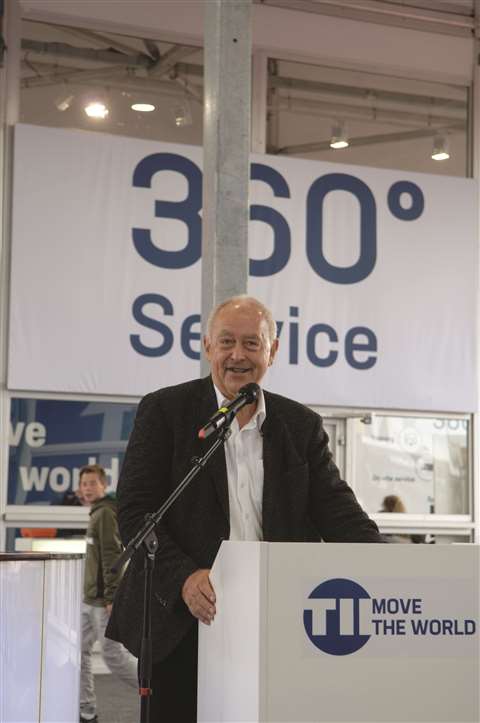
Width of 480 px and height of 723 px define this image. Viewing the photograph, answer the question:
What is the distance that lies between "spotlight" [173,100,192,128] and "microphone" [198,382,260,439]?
685 centimetres

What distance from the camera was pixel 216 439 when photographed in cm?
279

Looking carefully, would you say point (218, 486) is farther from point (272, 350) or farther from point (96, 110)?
point (96, 110)

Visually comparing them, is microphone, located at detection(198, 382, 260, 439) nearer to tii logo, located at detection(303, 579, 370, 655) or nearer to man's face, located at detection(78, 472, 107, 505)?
tii logo, located at detection(303, 579, 370, 655)

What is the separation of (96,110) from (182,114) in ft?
2.29

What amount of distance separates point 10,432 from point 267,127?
3.31 metres

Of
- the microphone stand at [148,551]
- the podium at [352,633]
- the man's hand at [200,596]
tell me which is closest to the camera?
the podium at [352,633]

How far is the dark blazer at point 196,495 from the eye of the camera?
9.40 ft

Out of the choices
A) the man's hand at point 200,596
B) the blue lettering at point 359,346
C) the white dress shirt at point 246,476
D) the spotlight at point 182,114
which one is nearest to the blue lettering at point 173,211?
the spotlight at point 182,114

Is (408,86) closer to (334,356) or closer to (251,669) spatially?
(334,356)

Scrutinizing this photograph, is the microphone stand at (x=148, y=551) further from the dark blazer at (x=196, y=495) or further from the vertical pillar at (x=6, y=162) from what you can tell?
the vertical pillar at (x=6, y=162)

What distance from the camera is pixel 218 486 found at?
2.87m

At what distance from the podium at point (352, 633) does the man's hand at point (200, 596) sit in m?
0.17

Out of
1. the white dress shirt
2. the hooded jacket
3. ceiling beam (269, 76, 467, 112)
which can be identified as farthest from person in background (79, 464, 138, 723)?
the white dress shirt

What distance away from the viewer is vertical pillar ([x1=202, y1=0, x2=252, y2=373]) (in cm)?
558
